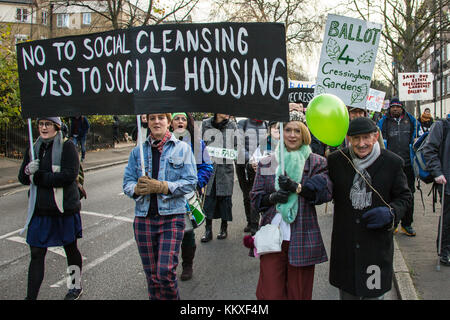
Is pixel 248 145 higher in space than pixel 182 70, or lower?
lower

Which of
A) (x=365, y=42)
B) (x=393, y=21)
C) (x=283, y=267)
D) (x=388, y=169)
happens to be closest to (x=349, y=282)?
(x=283, y=267)

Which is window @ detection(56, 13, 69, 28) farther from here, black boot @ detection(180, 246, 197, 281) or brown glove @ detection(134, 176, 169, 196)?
brown glove @ detection(134, 176, 169, 196)

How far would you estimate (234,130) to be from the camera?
19.9 feet

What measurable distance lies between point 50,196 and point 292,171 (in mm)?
2203

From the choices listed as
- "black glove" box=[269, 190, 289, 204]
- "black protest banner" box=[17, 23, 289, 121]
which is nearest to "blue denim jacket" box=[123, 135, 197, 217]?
"black protest banner" box=[17, 23, 289, 121]

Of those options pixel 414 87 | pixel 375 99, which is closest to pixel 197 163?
pixel 414 87

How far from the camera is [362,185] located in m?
2.96

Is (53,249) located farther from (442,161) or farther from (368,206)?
(442,161)

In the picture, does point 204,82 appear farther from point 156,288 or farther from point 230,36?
point 156,288

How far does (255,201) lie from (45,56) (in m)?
2.22

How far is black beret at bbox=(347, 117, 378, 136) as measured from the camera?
293 cm

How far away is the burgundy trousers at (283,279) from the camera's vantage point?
3.10 metres

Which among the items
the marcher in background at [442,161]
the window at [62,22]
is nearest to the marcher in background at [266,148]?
the marcher in background at [442,161]

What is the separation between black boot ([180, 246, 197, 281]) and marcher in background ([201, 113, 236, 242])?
1.43 m
